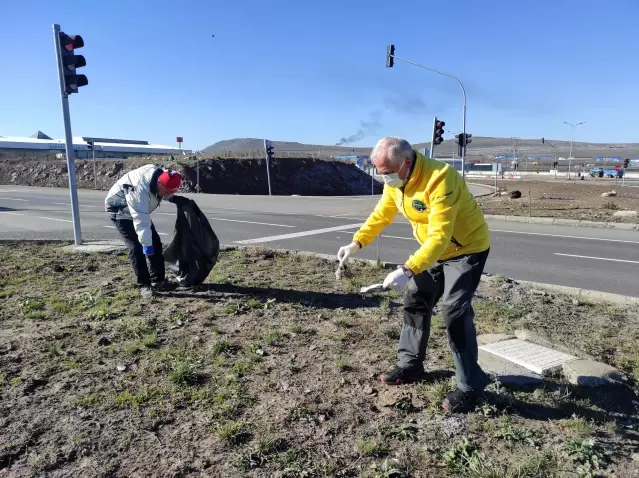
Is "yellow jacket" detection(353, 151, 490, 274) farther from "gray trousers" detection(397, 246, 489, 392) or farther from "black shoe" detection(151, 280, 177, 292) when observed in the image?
"black shoe" detection(151, 280, 177, 292)

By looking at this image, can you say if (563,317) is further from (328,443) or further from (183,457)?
(183,457)

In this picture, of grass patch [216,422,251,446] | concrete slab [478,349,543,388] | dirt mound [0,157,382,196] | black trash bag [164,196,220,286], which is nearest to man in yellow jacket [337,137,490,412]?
concrete slab [478,349,543,388]

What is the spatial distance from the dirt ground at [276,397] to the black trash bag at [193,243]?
383 mm

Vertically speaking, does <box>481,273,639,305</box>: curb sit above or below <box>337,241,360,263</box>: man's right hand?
below

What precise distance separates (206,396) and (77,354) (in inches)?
56.5

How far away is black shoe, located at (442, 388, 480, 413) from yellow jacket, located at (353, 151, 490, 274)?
901 mm

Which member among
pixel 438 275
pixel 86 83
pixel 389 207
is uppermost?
pixel 86 83

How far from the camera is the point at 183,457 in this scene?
9.05 feet

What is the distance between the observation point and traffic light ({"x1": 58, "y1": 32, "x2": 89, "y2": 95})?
8391 mm

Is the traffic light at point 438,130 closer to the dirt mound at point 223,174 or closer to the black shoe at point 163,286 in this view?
the black shoe at point 163,286

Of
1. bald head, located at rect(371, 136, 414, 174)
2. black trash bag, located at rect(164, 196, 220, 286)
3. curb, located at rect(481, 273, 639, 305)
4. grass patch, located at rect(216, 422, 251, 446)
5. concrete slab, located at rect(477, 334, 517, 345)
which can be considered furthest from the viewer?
black trash bag, located at rect(164, 196, 220, 286)

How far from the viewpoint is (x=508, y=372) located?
147 inches

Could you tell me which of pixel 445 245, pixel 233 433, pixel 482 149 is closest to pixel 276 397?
pixel 233 433

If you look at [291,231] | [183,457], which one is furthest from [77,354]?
[291,231]
